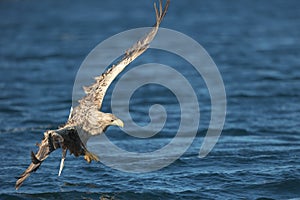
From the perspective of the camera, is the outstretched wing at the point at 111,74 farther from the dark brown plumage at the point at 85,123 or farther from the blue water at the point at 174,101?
the blue water at the point at 174,101

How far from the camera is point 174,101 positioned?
558 inches

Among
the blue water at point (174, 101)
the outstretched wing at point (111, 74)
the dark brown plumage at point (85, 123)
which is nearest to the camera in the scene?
the dark brown plumage at point (85, 123)

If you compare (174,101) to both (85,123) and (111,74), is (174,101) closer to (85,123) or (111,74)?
(111,74)

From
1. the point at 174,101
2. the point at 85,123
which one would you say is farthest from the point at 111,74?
the point at 174,101

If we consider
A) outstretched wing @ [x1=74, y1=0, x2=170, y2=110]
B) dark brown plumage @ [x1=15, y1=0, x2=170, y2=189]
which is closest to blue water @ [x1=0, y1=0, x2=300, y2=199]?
dark brown plumage @ [x1=15, y1=0, x2=170, y2=189]

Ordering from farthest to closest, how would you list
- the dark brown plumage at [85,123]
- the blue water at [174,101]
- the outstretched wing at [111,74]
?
the blue water at [174,101], the outstretched wing at [111,74], the dark brown plumage at [85,123]

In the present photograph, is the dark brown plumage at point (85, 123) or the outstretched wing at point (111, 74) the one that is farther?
the outstretched wing at point (111, 74)

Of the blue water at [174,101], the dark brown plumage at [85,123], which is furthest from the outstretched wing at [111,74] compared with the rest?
the blue water at [174,101]

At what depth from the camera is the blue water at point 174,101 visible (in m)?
9.19

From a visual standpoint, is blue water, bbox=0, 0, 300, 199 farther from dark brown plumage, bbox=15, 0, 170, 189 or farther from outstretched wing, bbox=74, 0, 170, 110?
outstretched wing, bbox=74, 0, 170, 110

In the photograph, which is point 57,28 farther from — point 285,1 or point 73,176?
point 73,176

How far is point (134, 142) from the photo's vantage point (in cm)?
1128

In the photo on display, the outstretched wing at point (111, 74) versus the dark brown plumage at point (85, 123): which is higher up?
the outstretched wing at point (111, 74)

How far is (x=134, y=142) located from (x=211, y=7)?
18.1 m
